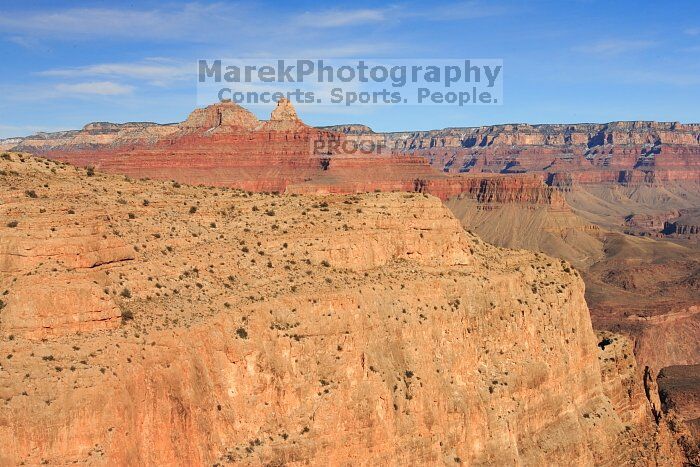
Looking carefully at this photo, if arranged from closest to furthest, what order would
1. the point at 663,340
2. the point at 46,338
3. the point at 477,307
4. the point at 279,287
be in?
the point at 46,338, the point at 279,287, the point at 477,307, the point at 663,340

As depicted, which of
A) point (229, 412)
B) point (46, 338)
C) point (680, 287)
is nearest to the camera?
point (46, 338)

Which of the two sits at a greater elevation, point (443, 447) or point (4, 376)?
point (4, 376)

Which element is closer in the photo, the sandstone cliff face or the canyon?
the sandstone cliff face

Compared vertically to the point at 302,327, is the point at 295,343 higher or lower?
lower

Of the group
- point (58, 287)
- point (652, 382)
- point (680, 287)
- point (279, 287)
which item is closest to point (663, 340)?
point (680, 287)

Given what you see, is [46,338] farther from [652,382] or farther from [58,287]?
[652,382]

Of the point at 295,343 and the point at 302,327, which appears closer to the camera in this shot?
the point at 295,343

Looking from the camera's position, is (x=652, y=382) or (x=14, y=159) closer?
(x=14, y=159)

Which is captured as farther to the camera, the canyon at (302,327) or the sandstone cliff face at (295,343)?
the canyon at (302,327)
